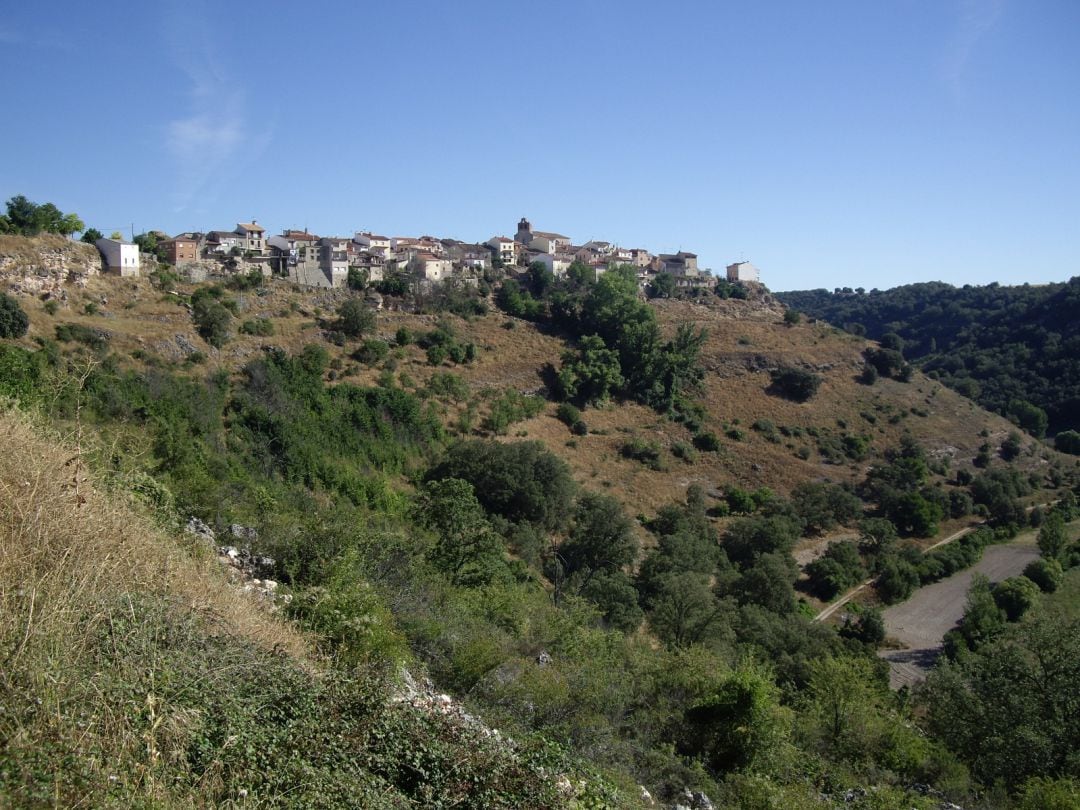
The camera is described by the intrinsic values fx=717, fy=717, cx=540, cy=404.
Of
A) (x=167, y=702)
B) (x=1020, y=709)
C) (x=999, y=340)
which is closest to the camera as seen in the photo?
(x=167, y=702)

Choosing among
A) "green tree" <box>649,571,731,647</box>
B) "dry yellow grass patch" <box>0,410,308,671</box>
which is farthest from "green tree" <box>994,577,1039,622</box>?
"dry yellow grass patch" <box>0,410,308,671</box>

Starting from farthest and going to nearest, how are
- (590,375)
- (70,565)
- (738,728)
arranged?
(590,375), (738,728), (70,565)

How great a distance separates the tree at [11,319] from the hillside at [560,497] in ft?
1.71

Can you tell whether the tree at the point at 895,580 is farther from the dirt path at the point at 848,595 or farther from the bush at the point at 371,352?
the bush at the point at 371,352

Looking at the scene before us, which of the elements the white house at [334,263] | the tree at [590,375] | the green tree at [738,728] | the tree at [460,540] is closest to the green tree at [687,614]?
the tree at [460,540]

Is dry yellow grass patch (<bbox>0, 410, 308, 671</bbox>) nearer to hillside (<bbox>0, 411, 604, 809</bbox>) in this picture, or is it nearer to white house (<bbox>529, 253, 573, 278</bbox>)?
hillside (<bbox>0, 411, 604, 809</bbox>)

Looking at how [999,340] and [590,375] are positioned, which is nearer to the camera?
[590,375]

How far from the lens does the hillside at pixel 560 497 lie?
10.2 metres

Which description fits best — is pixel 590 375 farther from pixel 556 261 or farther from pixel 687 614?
pixel 556 261

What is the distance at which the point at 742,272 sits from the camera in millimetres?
81438

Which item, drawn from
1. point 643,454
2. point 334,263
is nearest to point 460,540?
point 643,454

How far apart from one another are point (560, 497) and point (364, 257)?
1222 inches

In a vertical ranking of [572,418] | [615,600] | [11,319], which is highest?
[11,319]

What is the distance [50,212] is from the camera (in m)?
34.5
